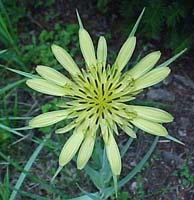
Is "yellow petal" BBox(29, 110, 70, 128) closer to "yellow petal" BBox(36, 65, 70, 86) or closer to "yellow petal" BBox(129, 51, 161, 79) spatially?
"yellow petal" BBox(36, 65, 70, 86)

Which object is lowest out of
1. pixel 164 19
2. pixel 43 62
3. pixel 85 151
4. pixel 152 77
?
pixel 43 62

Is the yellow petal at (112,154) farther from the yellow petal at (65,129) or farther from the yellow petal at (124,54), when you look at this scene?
the yellow petal at (124,54)

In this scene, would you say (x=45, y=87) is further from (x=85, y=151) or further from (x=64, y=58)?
(x=85, y=151)

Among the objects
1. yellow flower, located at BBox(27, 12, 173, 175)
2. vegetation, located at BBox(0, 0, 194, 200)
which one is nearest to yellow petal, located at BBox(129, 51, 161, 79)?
yellow flower, located at BBox(27, 12, 173, 175)

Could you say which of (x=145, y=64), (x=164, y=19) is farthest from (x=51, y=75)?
(x=164, y=19)

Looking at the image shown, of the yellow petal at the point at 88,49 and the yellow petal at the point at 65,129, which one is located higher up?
the yellow petal at the point at 88,49

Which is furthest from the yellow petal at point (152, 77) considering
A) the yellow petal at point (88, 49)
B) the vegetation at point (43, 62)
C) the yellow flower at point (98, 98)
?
the vegetation at point (43, 62)
